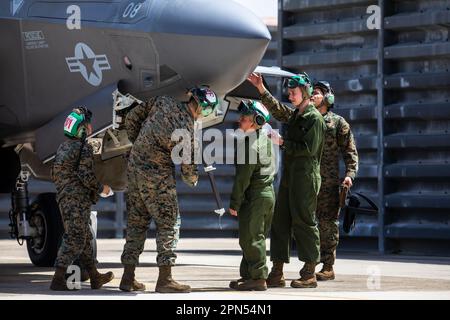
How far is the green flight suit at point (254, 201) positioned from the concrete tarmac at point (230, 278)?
33cm

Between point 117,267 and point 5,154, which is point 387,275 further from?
point 5,154

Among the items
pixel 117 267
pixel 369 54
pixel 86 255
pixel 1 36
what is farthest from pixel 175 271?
pixel 369 54

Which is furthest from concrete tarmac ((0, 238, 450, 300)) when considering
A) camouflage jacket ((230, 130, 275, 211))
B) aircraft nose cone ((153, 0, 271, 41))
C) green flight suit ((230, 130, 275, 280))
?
aircraft nose cone ((153, 0, 271, 41))

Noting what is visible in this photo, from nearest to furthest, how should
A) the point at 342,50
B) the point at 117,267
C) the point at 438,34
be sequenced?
the point at 117,267
the point at 438,34
the point at 342,50

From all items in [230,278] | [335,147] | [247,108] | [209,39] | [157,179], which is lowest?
[230,278]

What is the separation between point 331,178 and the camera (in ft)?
39.3

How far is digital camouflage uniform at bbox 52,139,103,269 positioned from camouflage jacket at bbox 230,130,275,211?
1251mm

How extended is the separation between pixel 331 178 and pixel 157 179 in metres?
2.62

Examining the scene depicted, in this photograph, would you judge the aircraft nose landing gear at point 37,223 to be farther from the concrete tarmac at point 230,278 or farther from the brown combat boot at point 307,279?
the brown combat boot at point 307,279

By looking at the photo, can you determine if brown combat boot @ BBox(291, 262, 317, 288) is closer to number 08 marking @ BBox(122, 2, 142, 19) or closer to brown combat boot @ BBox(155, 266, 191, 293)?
brown combat boot @ BBox(155, 266, 191, 293)

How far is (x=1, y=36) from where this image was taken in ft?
40.8

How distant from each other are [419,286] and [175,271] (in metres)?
2.96

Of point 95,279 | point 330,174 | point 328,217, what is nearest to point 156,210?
point 95,279

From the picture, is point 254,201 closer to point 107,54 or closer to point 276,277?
point 276,277
